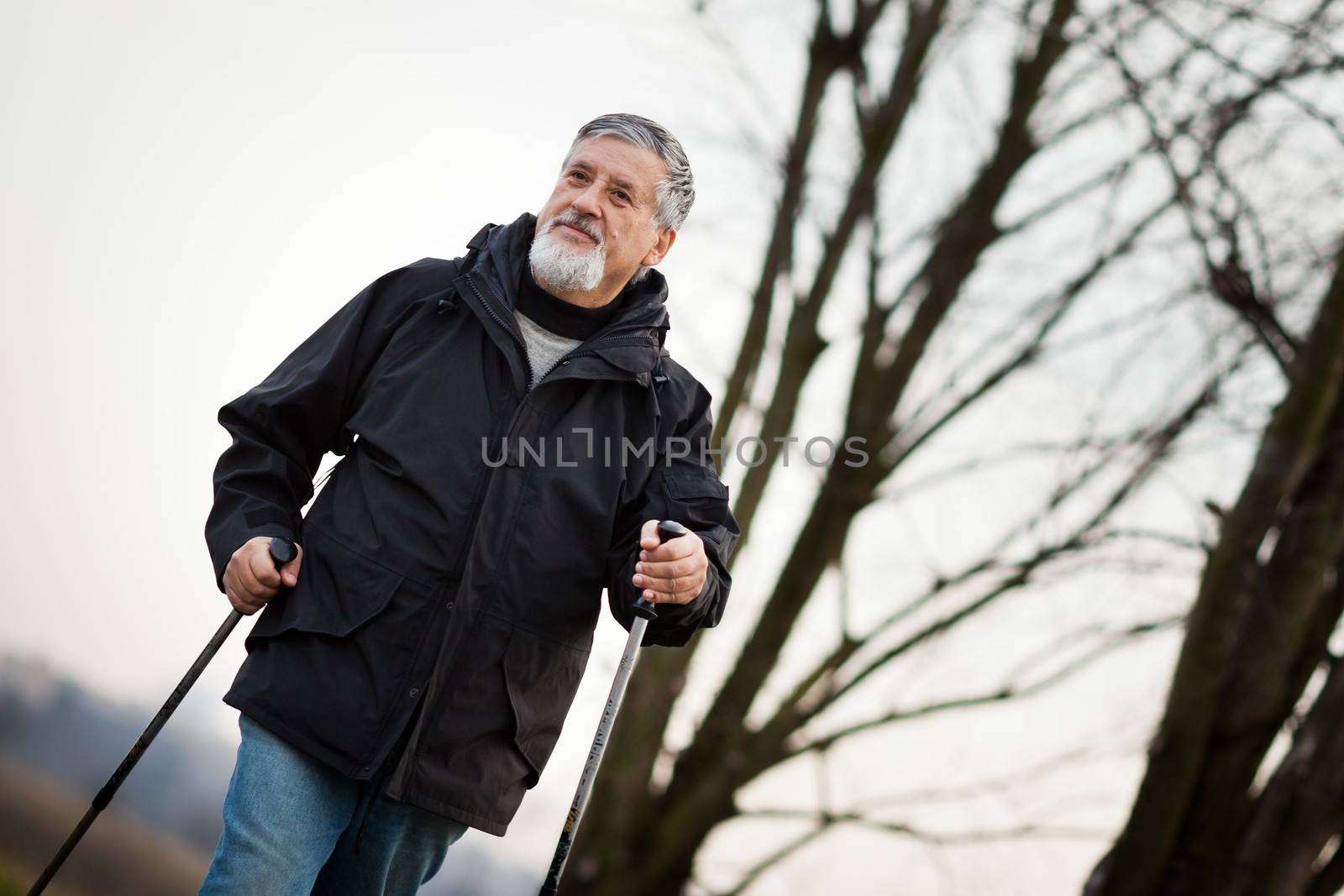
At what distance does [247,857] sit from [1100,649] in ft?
21.4

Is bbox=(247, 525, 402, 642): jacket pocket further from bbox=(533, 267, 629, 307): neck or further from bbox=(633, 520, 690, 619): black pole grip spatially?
bbox=(533, 267, 629, 307): neck

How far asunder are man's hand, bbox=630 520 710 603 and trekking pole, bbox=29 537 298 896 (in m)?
0.79

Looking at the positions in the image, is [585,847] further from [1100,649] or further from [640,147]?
[640,147]

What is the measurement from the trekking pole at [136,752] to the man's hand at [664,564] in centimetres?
79

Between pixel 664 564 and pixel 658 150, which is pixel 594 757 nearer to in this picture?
pixel 664 564

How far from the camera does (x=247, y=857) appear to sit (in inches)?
Result: 82.8

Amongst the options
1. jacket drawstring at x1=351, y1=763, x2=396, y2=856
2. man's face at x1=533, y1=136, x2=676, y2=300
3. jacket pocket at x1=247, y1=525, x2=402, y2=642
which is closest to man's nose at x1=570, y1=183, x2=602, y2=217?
man's face at x1=533, y1=136, x2=676, y2=300

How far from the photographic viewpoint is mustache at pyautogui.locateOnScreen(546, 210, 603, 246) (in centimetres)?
254

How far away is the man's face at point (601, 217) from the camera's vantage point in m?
2.51

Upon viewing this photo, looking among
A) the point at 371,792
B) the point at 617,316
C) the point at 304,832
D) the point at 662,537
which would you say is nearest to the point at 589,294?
the point at 617,316

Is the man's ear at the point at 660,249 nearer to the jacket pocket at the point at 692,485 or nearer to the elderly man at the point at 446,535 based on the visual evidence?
the elderly man at the point at 446,535

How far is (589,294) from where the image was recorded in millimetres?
2559

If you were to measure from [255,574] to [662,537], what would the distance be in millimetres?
752

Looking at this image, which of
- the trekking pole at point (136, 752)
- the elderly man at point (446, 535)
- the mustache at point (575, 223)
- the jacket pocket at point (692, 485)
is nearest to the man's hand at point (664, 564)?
the elderly man at point (446, 535)
